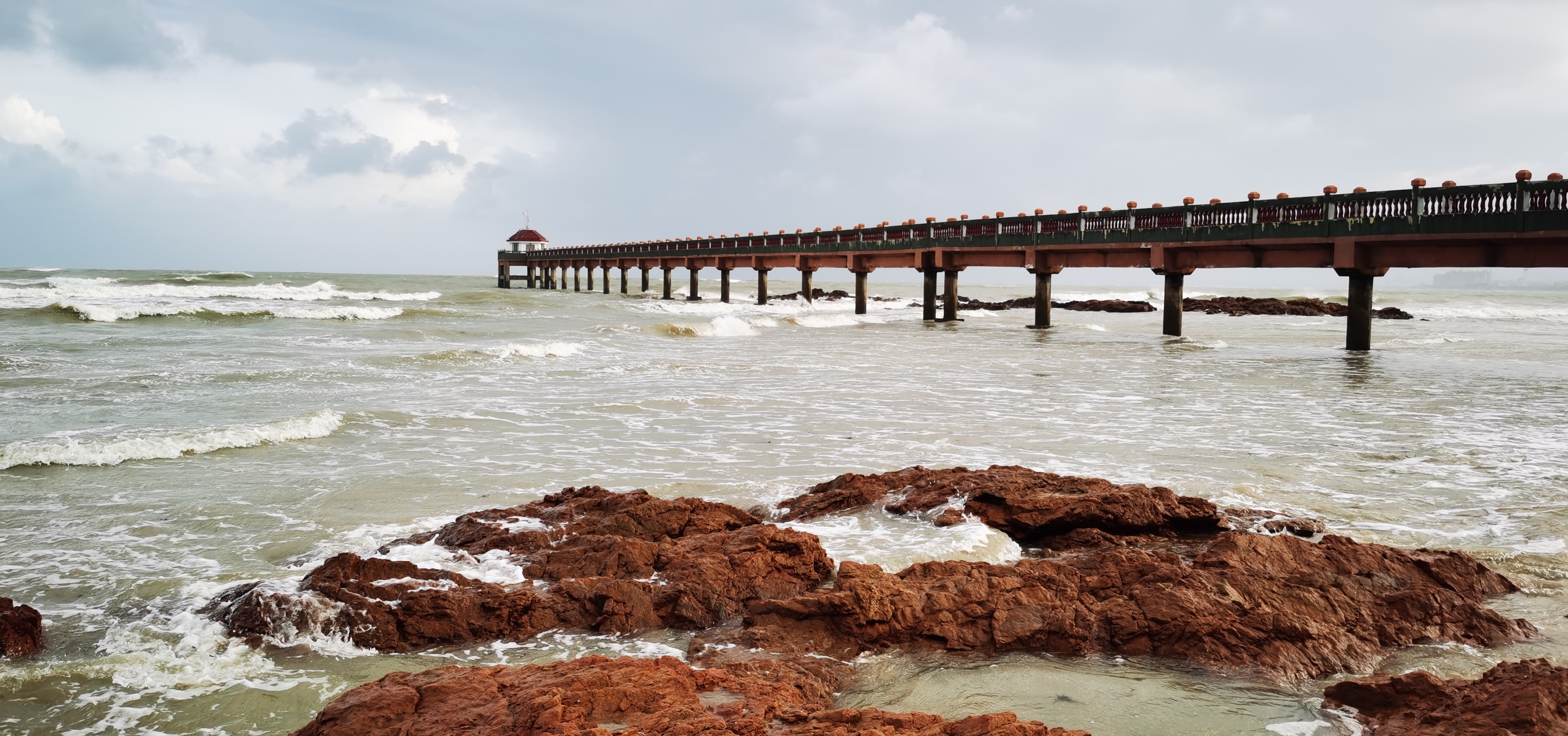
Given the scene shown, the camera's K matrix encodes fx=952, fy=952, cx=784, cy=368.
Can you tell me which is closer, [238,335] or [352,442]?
[352,442]

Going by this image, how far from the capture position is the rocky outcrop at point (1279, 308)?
4366 centimetres

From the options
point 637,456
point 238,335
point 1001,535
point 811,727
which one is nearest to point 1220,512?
point 1001,535

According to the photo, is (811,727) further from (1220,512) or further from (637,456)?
(637,456)

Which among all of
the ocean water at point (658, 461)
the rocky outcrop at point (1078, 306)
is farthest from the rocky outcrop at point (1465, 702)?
the rocky outcrop at point (1078, 306)

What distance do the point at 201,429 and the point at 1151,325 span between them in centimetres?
3397

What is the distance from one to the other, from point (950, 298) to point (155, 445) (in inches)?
1226

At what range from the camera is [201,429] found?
400 inches

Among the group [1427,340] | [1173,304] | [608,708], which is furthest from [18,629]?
[1427,340]

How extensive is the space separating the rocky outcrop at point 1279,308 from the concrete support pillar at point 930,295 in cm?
1156

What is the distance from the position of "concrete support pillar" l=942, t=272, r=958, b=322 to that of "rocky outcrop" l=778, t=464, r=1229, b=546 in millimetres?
31018

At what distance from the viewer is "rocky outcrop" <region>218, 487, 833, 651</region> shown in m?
4.45

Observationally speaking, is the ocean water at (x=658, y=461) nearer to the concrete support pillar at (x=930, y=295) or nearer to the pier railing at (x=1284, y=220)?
the pier railing at (x=1284, y=220)

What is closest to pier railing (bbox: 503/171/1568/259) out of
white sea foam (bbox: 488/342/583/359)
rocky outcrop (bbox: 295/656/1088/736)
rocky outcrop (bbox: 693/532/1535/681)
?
white sea foam (bbox: 488/342/583/359)

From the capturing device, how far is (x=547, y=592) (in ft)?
15.6
